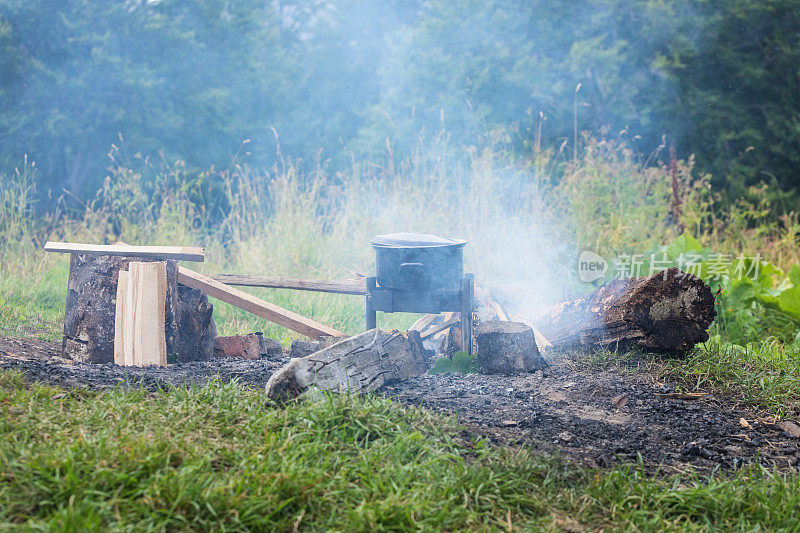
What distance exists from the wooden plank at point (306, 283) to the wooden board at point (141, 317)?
117 cm

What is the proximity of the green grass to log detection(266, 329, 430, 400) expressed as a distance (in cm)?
16

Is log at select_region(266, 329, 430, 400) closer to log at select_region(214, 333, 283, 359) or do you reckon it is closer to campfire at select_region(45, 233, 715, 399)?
campfire at select_region(45, 233, 715, 399)

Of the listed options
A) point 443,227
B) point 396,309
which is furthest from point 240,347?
point 443,227

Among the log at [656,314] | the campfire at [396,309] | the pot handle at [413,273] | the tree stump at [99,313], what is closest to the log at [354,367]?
the campfire at [396,309]

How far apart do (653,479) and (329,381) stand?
148 centimetres

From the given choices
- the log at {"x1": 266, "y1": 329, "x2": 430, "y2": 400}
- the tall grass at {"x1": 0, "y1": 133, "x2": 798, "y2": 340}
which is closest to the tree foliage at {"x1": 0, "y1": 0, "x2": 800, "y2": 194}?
the tall grass at {"x1": 0, "y1": 133, "x2": 798, "y2": 340}

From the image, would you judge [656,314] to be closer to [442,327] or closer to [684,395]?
[684,395]

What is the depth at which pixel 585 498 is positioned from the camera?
7.07 feet

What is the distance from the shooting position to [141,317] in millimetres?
3822

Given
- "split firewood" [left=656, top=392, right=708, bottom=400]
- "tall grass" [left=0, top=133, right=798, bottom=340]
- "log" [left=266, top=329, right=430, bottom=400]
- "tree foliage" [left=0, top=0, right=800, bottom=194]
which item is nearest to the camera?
"log" [left=266, top=329, right=430, bottom=400]

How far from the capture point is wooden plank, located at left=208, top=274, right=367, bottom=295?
498 cm

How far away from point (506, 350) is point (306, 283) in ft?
6.35

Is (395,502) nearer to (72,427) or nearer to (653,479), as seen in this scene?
(653,479)

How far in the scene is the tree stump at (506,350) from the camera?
387 centimetres
